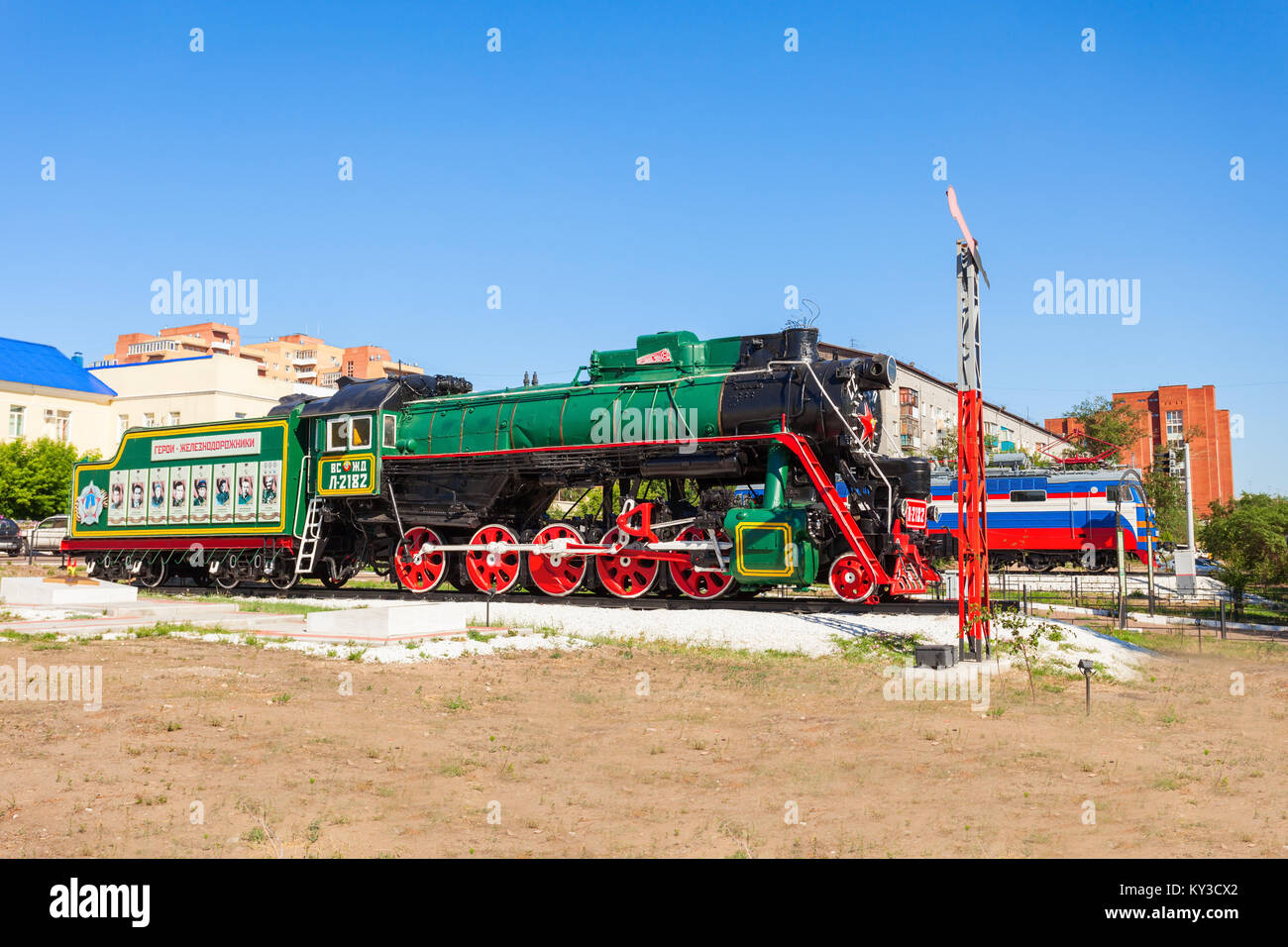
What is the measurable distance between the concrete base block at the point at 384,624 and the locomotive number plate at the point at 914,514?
7791 mm

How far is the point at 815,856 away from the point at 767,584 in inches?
476

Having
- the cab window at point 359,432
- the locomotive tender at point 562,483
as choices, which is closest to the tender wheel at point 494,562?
the locomotive tender at point 562,483

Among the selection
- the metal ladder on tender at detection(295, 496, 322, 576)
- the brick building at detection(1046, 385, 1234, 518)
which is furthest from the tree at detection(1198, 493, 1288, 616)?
the brick building at detection(1046, 385, 1234, 518)

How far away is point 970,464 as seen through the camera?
14156 millimetres

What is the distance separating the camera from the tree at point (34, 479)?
206 ft

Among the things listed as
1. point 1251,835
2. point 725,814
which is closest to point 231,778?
point 725,814

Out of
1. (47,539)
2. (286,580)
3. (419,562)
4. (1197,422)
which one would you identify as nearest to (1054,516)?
(419,562)

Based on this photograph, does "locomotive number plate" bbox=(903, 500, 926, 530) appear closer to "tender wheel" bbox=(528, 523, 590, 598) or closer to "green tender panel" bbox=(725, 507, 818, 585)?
"green tender panel" bbox=(725, 507, 818, 585)

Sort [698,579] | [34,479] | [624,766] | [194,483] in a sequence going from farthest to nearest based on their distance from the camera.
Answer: [34,479], [194,483], [698,579], [624,766]

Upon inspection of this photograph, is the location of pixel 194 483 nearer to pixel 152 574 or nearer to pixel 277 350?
pixel 152 574

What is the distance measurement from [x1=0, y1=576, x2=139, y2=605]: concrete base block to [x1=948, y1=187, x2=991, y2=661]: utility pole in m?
17.1

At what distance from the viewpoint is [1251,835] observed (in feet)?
21.8

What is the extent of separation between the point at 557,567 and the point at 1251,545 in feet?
55.2

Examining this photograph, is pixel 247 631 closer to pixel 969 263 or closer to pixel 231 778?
pixel 231 778
